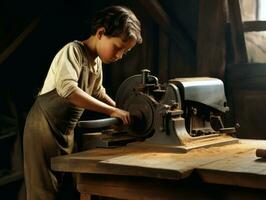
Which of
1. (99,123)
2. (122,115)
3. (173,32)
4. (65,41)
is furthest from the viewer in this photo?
(65,41)

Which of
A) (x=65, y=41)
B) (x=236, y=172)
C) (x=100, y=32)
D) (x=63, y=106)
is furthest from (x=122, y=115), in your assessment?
(x=65, y=41)

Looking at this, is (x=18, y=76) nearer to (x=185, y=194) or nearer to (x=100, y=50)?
(x=100, y=50)

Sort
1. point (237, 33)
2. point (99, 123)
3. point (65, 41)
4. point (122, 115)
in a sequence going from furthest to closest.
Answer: point (65, 41) < point (237, 33) < point (122, 115) < point (99, 123)

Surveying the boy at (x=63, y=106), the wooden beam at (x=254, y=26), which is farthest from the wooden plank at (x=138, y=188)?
the wooden beam at (x=254, y=26)

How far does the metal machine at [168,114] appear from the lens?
252cm

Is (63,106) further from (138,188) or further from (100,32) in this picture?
(138,188)

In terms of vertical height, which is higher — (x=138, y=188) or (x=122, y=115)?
(x=122, y=115)

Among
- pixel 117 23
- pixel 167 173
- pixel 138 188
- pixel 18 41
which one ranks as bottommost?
pixel 138 188

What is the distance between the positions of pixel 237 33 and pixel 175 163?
205 cm

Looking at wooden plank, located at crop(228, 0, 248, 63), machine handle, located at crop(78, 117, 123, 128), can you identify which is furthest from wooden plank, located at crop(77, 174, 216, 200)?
wooden plank, located at crop(228, 0, 248, 63)

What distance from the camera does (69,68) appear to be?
2512mm

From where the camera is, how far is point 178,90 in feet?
8.45

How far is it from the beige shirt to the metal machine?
198 mm

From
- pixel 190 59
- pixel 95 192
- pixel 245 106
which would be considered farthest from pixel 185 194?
pixel 190 59
